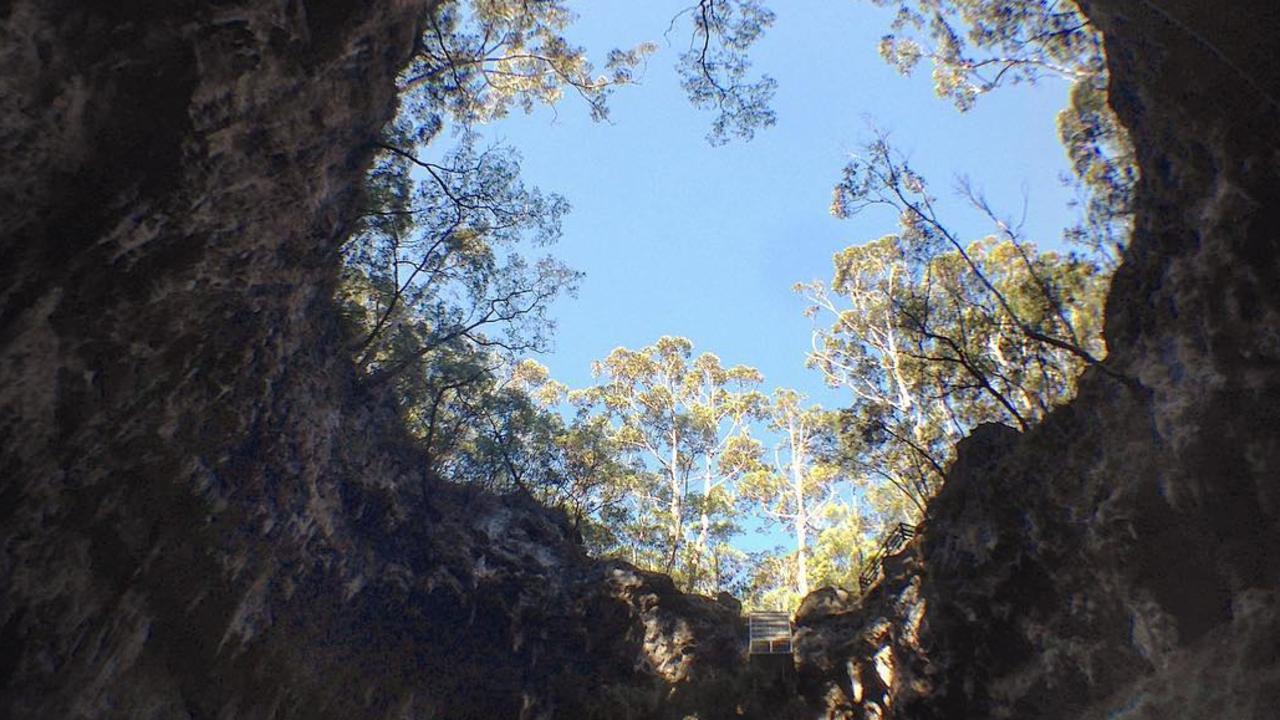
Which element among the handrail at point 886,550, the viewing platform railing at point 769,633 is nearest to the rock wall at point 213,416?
the viewing platform railing at point 769,633

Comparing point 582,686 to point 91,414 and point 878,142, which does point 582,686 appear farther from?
point 878,142

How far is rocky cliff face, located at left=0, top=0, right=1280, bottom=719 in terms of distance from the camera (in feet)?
20.2

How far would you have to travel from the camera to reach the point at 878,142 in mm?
12008

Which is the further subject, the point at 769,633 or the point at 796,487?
the point at 796,487

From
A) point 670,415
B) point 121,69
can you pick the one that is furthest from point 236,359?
point 670,415

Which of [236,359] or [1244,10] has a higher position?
[1244,10]

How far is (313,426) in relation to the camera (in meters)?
10.6

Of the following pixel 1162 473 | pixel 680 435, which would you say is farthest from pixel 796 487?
pixel 1162 473

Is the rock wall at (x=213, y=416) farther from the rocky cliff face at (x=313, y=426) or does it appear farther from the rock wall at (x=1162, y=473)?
the rock wall at (x=1162, y=473)

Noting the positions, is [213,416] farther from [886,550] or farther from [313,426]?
[886,550]

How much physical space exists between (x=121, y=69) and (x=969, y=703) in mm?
13730

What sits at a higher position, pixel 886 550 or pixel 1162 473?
pixel 886 550

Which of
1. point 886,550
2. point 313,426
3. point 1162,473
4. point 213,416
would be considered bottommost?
point 213,416

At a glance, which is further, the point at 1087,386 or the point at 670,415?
the point at 670,415
